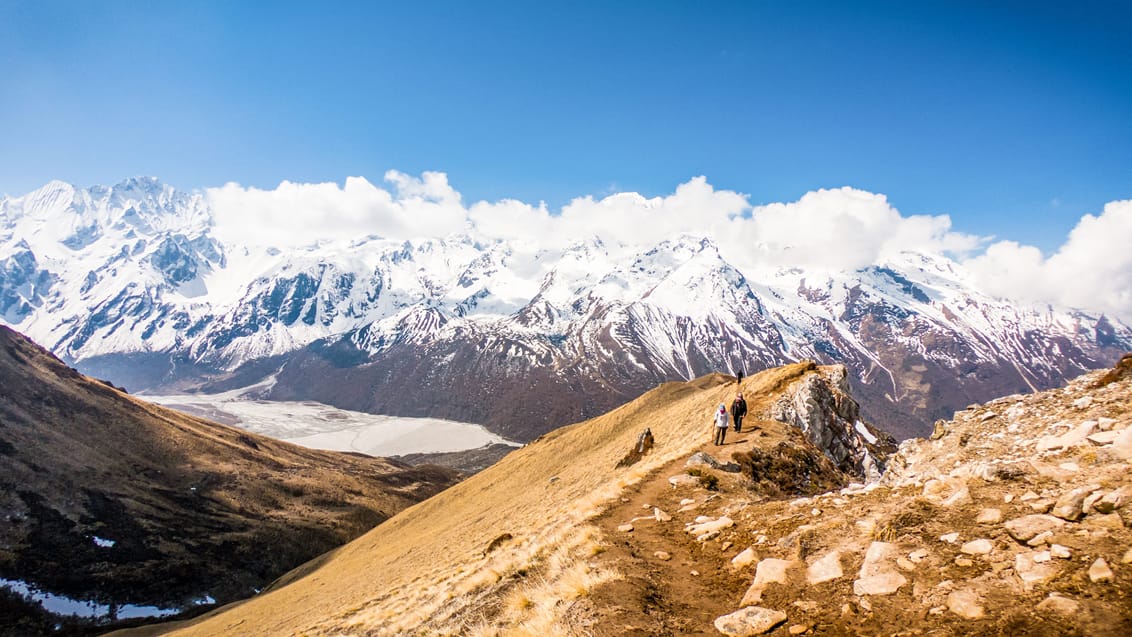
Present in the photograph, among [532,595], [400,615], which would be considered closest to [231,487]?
[400,615]

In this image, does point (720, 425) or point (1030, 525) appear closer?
point (1030, 525)

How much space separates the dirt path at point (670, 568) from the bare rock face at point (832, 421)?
11.3 m

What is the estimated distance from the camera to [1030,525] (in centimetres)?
708

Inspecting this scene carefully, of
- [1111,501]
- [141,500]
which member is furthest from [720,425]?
[141,500]

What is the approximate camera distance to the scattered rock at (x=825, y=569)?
787 centimetres

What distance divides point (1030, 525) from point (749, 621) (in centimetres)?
422

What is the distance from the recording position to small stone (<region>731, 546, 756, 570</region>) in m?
9.59

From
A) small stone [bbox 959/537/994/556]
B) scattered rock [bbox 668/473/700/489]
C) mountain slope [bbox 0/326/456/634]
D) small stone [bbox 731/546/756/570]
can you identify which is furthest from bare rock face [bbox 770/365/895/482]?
mountain slope [bbox 0/326/456/634]

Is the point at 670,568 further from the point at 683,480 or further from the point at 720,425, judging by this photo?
the point at 720,425

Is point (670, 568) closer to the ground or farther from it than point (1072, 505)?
closer to the ground

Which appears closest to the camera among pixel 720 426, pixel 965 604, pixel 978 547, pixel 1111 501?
pixel 965 604

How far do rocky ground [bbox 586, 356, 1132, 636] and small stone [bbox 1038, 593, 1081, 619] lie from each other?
0.05 ft

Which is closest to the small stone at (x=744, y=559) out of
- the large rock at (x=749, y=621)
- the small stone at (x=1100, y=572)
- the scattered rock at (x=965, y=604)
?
the large rock at (x=749, y=621)

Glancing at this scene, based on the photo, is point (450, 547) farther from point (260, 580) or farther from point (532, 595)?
point (260, 580)
